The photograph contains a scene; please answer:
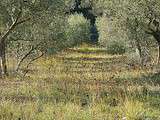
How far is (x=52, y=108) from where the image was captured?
1210cm

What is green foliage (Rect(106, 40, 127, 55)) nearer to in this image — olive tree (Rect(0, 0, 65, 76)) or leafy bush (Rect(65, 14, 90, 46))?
leafy bush (Rect(65, 14, 90, 46))

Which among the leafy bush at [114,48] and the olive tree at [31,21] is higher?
the olive tree at [31,21]

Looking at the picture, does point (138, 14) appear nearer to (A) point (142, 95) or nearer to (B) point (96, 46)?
(A) point (142, 95)

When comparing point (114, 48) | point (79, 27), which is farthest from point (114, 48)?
point (79, 27)

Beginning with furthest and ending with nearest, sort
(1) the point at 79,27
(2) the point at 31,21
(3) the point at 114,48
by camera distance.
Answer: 1. (1) the point at 79,27
2. (3) the point at 114,48
3. (2) the point at 31,21

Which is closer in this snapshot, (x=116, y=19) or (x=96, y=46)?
(x=116, y=19)

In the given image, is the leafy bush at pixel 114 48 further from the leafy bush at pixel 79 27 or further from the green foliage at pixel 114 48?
the leafy bush at pixel 79 27

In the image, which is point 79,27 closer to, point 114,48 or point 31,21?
point 114,48

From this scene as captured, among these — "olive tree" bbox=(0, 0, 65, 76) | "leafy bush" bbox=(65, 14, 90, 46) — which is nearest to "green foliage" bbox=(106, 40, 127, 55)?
"leafy bush" bbox=(65, 14, 90, 46)

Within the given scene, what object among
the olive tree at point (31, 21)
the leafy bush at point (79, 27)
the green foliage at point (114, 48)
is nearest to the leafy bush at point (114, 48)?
the green foliage at point (114, 48)

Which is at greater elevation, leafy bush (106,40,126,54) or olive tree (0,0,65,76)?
olive tree (0,0,65,76)

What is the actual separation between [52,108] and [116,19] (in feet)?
78.7

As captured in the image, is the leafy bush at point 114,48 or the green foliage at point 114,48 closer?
the leafy bush at point 114,48

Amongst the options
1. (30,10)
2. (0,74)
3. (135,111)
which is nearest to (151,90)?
(135,111)
